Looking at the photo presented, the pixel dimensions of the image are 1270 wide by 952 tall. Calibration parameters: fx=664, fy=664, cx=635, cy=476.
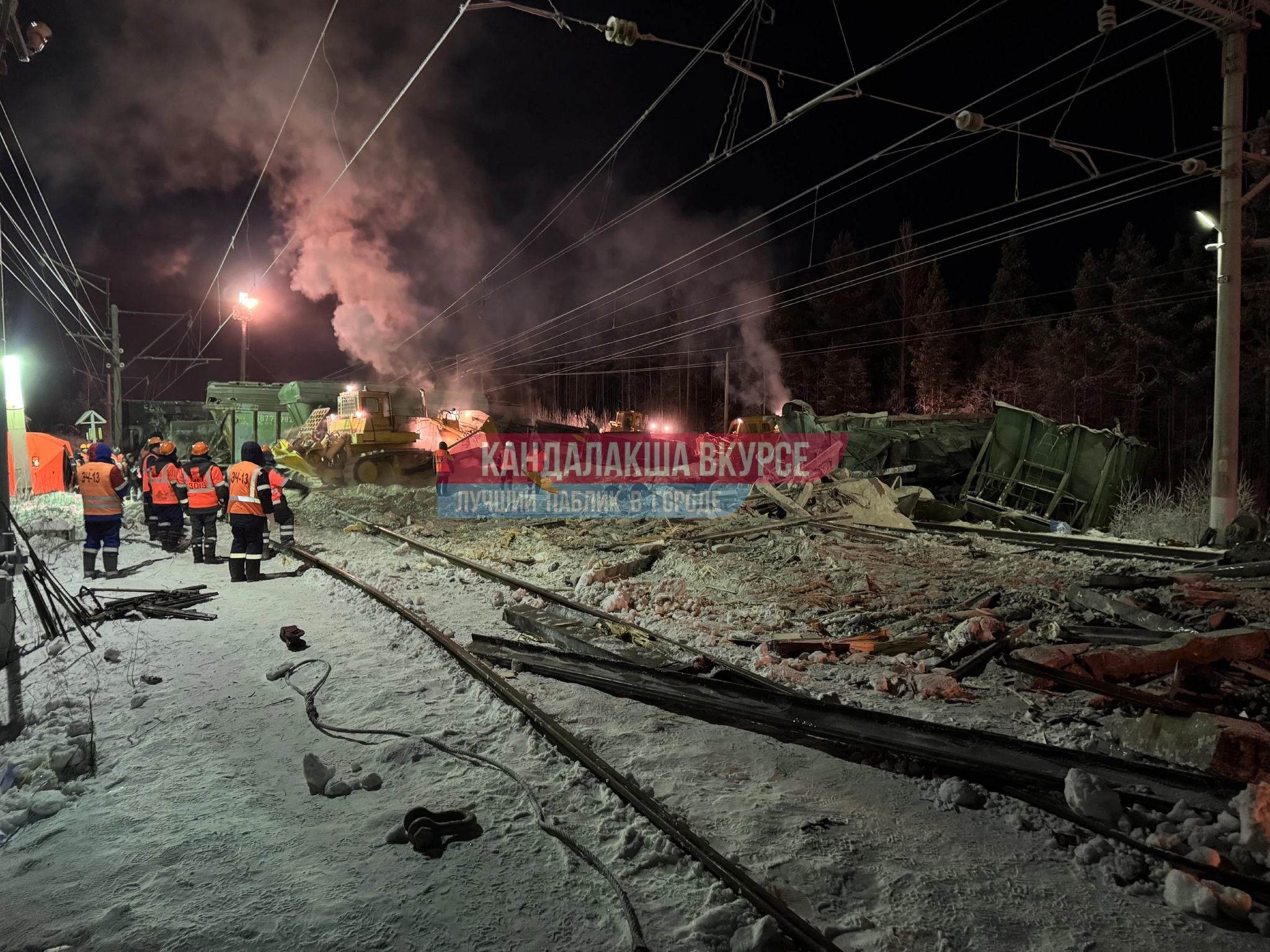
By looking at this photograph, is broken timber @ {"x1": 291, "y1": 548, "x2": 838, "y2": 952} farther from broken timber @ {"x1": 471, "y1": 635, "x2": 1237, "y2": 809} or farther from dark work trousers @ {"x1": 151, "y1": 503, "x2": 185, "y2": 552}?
dark work trousers @ {"x1": 151, "y1": 503, "x2": 185, "y2": 552}

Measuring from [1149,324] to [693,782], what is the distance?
42452 mm

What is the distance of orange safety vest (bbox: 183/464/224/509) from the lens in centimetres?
986

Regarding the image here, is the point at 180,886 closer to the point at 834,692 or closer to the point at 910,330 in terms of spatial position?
the point at 834,692

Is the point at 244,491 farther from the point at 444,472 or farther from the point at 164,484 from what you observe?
the point at 444,472

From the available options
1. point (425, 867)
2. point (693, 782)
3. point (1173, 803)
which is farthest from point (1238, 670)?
point (425, 867)

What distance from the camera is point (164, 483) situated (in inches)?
439

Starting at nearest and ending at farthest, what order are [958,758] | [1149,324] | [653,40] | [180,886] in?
[180,886], [958,758], [653,40], [1149,324]

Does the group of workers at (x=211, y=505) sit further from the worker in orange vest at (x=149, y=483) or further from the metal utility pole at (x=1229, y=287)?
the metal utility pole at (x=1229, y=287)

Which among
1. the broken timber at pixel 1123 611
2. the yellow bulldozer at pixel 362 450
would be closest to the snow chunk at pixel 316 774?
the broken timber at pixel 1123 611

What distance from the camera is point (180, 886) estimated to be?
2.67 m

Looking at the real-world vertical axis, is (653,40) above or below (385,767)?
above

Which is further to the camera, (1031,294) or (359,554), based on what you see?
(1031,294)

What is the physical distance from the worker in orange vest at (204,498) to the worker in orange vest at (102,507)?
898 millimetres

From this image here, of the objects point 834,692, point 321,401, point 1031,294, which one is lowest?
point 834,692
